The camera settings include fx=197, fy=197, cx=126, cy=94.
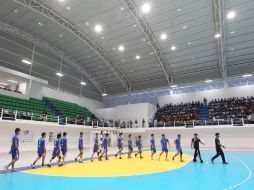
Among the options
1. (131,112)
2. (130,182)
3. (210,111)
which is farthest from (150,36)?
(130,182)

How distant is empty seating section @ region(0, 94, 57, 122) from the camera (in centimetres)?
1862

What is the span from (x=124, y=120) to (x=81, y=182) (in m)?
25.7

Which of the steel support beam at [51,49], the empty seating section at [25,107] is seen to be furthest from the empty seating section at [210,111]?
the empty seating section at [25,107]

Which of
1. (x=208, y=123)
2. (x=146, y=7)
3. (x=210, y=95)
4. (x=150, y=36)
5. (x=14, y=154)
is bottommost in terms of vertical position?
(x=14, y=154)

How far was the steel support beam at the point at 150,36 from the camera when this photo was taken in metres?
21.6

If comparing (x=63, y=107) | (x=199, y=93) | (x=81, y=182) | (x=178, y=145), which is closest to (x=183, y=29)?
(x=199, y=93)

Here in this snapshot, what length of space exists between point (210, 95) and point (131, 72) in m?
13.3

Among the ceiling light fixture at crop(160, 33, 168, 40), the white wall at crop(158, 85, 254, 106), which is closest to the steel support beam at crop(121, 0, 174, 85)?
the ceiling light fixture at crop(160, 33, 168, 40)

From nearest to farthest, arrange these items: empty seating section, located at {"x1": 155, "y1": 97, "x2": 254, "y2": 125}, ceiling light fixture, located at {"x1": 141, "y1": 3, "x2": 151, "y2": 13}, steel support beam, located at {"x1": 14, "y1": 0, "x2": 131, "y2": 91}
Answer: ceiling light fixture, located at {"x1": 141, "y1": 3, "x2": 151, "y2": 13} → steel support beam, located at {"x1": 14, "y1": 0, "x2": 131, "y2": 91} → empty seating section, located at {"x1": 155, "y1": 97, "x2": 254, "y2": 125}

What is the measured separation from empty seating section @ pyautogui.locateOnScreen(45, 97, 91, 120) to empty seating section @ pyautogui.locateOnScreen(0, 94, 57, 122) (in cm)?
228

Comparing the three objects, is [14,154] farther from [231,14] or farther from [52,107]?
[231,14]

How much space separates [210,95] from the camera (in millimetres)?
30844

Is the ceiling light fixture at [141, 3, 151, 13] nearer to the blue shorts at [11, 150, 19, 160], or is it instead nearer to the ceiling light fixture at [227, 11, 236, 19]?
the ceiling light fixture at [227, 11, 236, 19]

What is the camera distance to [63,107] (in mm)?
28141
